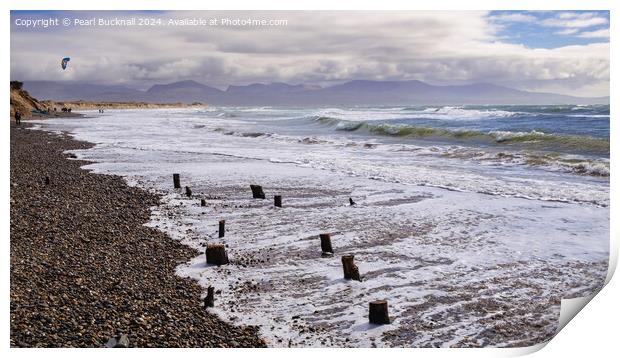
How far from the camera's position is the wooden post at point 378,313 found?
6.15 m

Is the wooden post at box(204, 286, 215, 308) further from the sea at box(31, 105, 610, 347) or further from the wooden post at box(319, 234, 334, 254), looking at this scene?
the wooden post at box(319, 234, 334, 254)

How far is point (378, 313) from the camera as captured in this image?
6.16 metres

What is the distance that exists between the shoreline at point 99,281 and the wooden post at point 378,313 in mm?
1268

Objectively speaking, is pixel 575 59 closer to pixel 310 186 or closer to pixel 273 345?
pixel 310 186

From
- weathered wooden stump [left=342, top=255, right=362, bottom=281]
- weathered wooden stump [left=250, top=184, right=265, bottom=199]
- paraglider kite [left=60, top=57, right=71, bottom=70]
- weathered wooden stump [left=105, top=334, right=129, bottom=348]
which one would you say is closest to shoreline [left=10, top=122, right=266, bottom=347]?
weathered wooden stump [left=105, top=334, right=129, bottom=348]

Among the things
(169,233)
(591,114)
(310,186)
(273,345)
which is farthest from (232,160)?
(591,114)

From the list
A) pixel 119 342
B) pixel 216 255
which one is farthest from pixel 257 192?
pixel 119 342

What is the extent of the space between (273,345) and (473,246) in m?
4.08

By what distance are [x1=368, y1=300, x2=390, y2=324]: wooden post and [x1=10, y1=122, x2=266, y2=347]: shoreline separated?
127 centimetres

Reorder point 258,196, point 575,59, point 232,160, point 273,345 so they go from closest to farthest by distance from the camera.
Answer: point 273,345
point 575,59
point 258,196
point 232,160

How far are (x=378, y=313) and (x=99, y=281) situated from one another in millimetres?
3431

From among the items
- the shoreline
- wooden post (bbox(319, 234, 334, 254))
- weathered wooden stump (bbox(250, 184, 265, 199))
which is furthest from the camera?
weathered wooden stump (bbox(250, 184, 265, 199))

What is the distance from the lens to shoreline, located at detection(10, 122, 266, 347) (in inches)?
229

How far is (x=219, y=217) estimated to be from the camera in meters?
10.3
